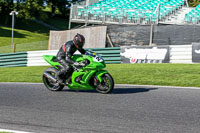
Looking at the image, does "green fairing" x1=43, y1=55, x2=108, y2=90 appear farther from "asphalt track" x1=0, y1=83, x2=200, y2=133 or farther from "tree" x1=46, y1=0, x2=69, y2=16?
"tree" x1=46, y1=0, x2=69, y2=16

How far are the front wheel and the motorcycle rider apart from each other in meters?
0.87

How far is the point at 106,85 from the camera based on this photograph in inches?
305

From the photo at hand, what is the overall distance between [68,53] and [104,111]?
8.64ft

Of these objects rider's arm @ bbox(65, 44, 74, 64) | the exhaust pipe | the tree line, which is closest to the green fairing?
rider's arm @ bbox(65, 44, 74, 64)

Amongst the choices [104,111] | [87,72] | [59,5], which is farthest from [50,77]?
[59,5]

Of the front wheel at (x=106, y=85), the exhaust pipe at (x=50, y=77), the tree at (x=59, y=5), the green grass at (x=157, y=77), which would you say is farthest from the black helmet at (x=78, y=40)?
the tree at (x=59, y=5)

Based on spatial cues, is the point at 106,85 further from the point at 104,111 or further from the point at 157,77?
the point at 157,77

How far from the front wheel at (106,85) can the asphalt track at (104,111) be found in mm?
224

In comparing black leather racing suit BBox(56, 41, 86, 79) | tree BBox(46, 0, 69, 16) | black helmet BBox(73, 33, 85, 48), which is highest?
tree BBox(46, 0, 69, 16)

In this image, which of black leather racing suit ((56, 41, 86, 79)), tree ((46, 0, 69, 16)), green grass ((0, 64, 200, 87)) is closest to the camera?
black leather racing suit ((56, 41, 86, 79))

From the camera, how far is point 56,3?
6544cm

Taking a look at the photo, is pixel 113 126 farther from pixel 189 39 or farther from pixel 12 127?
pixel 189 39

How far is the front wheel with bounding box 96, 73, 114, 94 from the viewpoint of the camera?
296 inches

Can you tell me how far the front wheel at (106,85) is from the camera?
752 cm
